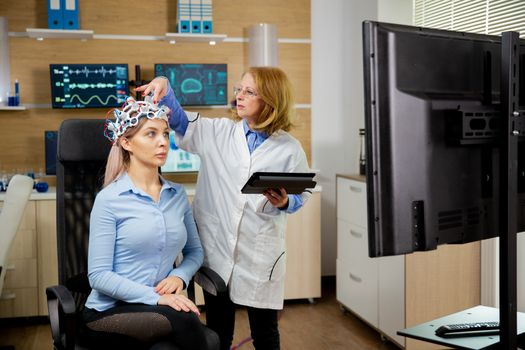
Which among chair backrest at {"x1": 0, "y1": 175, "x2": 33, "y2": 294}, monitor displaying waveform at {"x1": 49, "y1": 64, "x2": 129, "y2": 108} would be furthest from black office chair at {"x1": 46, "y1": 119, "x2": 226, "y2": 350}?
monitor displaying waveform at {"x1": 49, "y1": 64, "x2": 129, "y2": 108}

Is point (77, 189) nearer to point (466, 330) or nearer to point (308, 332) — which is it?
point (466, 330)

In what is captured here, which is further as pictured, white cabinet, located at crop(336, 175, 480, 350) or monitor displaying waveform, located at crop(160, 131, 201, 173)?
monitor displaying waveform, located at crop(160, 131, 201, 173)

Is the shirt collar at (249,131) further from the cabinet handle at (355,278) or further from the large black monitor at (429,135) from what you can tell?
the cabinet handle at (355,278)

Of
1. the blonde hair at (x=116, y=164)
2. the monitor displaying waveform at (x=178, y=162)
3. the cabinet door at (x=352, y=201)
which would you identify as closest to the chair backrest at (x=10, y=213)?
the blonde hair at (x=116, y=164)

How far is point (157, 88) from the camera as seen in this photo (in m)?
2.06

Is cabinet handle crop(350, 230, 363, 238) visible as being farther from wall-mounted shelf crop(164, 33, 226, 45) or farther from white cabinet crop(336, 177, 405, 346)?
wall-mounted shelf crop(164, 33, 226, 45)

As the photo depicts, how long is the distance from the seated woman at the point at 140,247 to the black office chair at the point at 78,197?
13 cm

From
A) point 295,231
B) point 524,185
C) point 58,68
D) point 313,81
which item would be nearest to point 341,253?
point 295,231

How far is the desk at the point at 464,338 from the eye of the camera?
4.45ft

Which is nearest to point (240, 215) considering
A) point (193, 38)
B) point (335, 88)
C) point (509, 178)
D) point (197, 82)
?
point (509, 178)

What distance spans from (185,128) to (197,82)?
1.85 meters

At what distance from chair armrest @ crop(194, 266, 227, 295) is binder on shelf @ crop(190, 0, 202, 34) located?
7.30 feet

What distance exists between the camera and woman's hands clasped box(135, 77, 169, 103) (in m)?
2.04

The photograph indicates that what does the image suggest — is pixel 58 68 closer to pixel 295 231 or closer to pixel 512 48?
pixel 295 231
